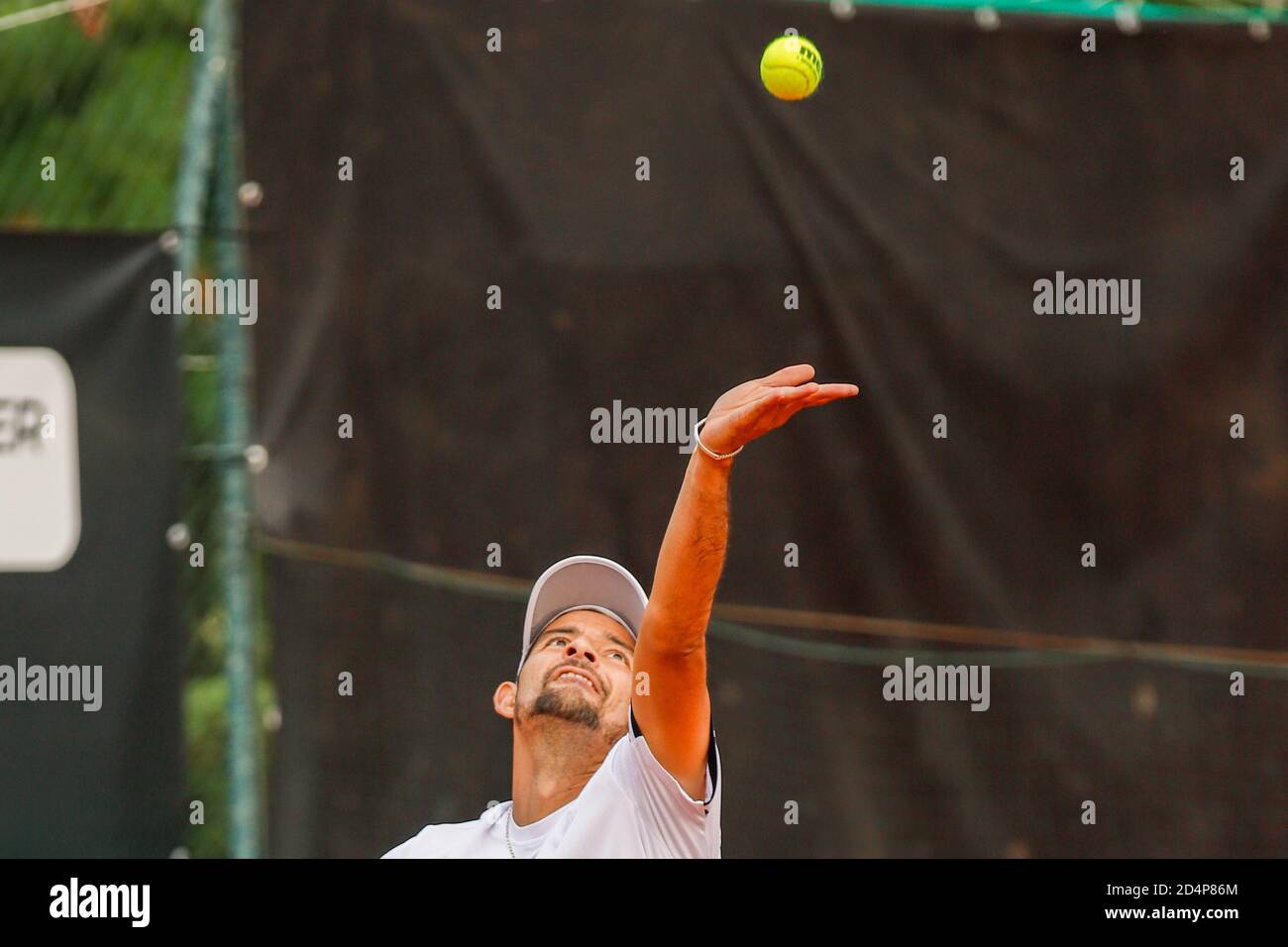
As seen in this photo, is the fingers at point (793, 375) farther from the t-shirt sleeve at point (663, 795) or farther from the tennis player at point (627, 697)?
the t-shirt sleeve at point (663, 795)

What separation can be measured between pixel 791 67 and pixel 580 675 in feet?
4.52

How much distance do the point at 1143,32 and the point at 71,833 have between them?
115 inches

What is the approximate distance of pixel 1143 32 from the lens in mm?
3748

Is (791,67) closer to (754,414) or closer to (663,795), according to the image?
(754,414)

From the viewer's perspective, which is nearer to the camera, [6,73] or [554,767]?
[554,767]

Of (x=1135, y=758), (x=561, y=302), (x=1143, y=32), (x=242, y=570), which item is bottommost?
(x=1135, y=758)

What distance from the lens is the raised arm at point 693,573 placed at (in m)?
3.17

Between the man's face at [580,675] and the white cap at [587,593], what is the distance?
0.7 inches

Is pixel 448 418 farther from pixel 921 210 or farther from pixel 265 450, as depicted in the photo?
pixel 921 210

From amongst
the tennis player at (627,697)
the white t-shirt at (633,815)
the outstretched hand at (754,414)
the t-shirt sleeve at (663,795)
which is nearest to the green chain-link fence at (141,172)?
the tennis player at (627,697)

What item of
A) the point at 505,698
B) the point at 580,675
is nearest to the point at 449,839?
the point at 505,698

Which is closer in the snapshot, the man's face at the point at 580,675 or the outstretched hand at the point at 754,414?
the outstretched hand at the point at 754,414

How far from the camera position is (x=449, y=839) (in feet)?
11.9
